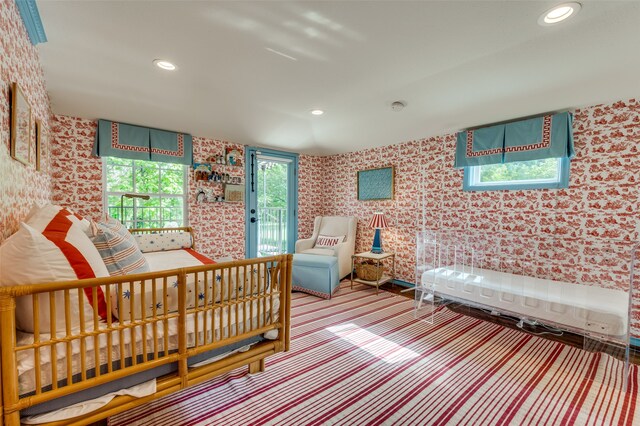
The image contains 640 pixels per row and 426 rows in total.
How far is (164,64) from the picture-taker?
236 cm

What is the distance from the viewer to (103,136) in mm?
3254

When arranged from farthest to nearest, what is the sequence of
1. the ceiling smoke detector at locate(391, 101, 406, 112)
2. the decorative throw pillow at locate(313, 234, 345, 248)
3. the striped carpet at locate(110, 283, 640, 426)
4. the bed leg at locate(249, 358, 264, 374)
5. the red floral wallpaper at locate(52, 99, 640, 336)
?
the decorative throw pillow at locate(313, 234, 345, 248), the ceiling smoke detector at locate(391, 101, 406, 112), the red floral wallpaper at locate(52, 99, 640, 336), the bed leg at locate(249, 358, 264, 374), the striped carpet at locate(110, 283, 640, 426)

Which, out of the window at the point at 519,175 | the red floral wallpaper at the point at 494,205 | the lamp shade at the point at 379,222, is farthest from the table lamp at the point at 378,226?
the window at the point at 519,175

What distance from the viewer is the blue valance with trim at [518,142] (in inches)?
108

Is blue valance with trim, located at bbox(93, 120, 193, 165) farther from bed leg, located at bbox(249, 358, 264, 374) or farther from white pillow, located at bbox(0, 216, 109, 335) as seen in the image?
bed leg, located at bbox(249, 358, 264, 374)

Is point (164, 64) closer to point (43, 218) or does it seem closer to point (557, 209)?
point (43, 218)

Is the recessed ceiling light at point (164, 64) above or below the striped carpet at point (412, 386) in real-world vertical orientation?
above

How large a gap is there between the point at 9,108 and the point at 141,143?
84.2 inches

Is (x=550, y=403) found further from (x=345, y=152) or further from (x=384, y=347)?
(x=345, y=152)

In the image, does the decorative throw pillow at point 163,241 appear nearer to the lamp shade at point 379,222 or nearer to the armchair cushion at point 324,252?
the armchair cushion at point 324,252

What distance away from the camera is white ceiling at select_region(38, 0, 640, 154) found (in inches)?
68.6

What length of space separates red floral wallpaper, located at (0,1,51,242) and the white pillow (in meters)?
0.42

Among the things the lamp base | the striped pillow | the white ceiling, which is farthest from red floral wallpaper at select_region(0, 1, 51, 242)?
the lamp base

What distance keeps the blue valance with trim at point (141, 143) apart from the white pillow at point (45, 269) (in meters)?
2.50
